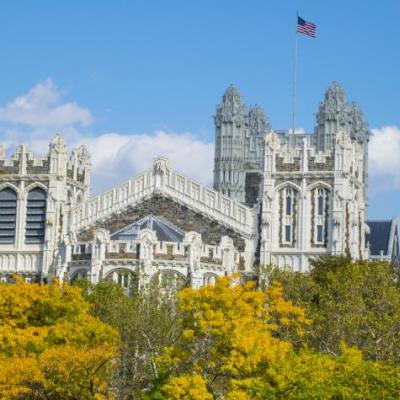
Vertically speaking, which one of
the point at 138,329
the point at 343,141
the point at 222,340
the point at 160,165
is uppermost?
the point at 343,141

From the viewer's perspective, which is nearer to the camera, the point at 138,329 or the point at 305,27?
the point at 138,329

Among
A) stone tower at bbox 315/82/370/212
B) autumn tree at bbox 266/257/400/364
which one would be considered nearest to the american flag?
autumn tree at bbox 266/257/400/364

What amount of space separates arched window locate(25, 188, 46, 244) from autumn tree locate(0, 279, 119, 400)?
30328mm

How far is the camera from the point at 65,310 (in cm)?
5309

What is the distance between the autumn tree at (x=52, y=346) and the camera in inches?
1804

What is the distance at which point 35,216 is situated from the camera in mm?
86375

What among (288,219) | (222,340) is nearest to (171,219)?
(288,219)

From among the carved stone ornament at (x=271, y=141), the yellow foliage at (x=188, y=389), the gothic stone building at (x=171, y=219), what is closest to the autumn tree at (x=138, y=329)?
the yellow foliage at (x=188, y=389)

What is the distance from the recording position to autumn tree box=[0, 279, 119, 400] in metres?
45.8

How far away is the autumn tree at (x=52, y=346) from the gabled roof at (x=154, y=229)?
23.2 m

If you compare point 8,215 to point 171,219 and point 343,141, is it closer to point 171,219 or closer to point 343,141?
point 171,219

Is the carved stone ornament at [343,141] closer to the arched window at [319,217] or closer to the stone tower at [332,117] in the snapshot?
the arched window at [319,217]

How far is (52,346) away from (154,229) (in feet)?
99.1

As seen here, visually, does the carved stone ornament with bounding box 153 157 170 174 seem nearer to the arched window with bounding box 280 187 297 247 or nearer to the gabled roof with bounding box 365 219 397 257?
the arched window with bounding box 280 187 297 247
